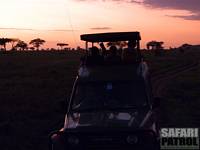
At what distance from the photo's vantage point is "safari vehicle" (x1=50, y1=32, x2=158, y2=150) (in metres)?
9.75

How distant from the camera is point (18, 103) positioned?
23156 mm

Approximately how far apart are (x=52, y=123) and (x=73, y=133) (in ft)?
26.7

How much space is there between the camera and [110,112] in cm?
1066

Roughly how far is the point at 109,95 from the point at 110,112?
691mm

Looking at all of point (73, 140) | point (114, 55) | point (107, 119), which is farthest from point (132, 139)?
point (114, 55)

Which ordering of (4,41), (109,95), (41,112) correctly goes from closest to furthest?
(109,95) → (41,112) → (4,41)

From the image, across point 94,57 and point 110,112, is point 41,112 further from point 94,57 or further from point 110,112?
point 110,112

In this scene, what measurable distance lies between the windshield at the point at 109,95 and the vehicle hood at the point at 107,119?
32 cm

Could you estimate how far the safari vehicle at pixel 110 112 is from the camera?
9750mm

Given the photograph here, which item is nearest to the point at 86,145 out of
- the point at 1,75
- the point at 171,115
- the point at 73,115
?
the point at 73,115

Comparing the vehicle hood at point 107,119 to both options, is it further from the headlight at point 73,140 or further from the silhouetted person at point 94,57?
the silhouetted person at point 94,57

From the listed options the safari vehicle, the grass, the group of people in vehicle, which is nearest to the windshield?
the safari vehicle

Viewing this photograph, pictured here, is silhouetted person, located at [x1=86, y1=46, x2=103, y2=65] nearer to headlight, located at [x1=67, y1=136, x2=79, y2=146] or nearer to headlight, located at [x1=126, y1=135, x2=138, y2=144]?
headlight, located at [x1=67, y1=136, x2=79, y2=146]

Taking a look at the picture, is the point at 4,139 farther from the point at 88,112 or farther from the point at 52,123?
the point at 88,112
